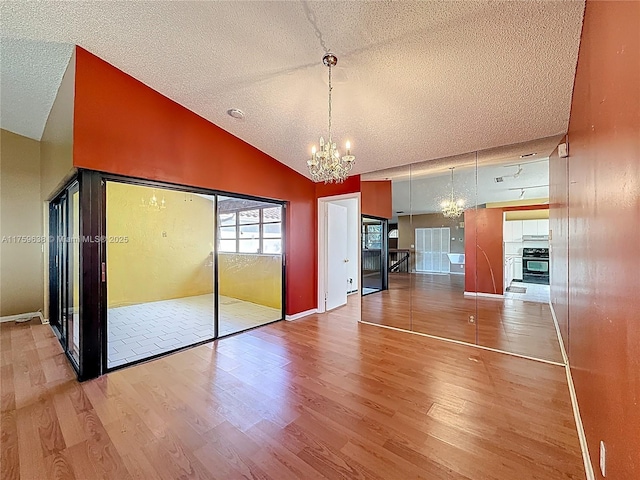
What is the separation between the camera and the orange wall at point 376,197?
475 cm

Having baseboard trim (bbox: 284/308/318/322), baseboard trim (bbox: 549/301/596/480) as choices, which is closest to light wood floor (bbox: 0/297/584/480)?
baseboard trim (bbox: 549/301/596/480)

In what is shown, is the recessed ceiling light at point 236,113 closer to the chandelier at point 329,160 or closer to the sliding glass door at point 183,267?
the sliding glass door at point 183,267

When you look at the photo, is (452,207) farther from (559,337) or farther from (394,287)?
(559,337)

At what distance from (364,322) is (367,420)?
101 inches

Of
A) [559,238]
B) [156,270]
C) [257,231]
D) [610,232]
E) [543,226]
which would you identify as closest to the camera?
[610,232]

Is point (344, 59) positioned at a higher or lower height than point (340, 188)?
higher

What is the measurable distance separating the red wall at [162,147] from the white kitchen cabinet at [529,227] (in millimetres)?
3617

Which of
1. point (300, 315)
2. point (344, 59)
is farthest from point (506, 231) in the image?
point (300, 315)

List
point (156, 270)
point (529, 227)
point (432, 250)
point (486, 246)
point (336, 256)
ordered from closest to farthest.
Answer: point (529, 227)
point (486, 246)
point (156, 270)
point (432, 250)
point (336, 256)

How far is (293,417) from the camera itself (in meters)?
2.08

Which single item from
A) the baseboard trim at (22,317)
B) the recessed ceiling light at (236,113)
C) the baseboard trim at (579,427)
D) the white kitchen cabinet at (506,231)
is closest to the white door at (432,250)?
the white kitchen cabinet at (506,231)

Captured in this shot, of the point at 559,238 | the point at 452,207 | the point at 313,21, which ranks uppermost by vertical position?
the point at 313,21

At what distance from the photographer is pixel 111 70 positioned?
2764mm

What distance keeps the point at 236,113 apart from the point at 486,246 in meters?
4.22
